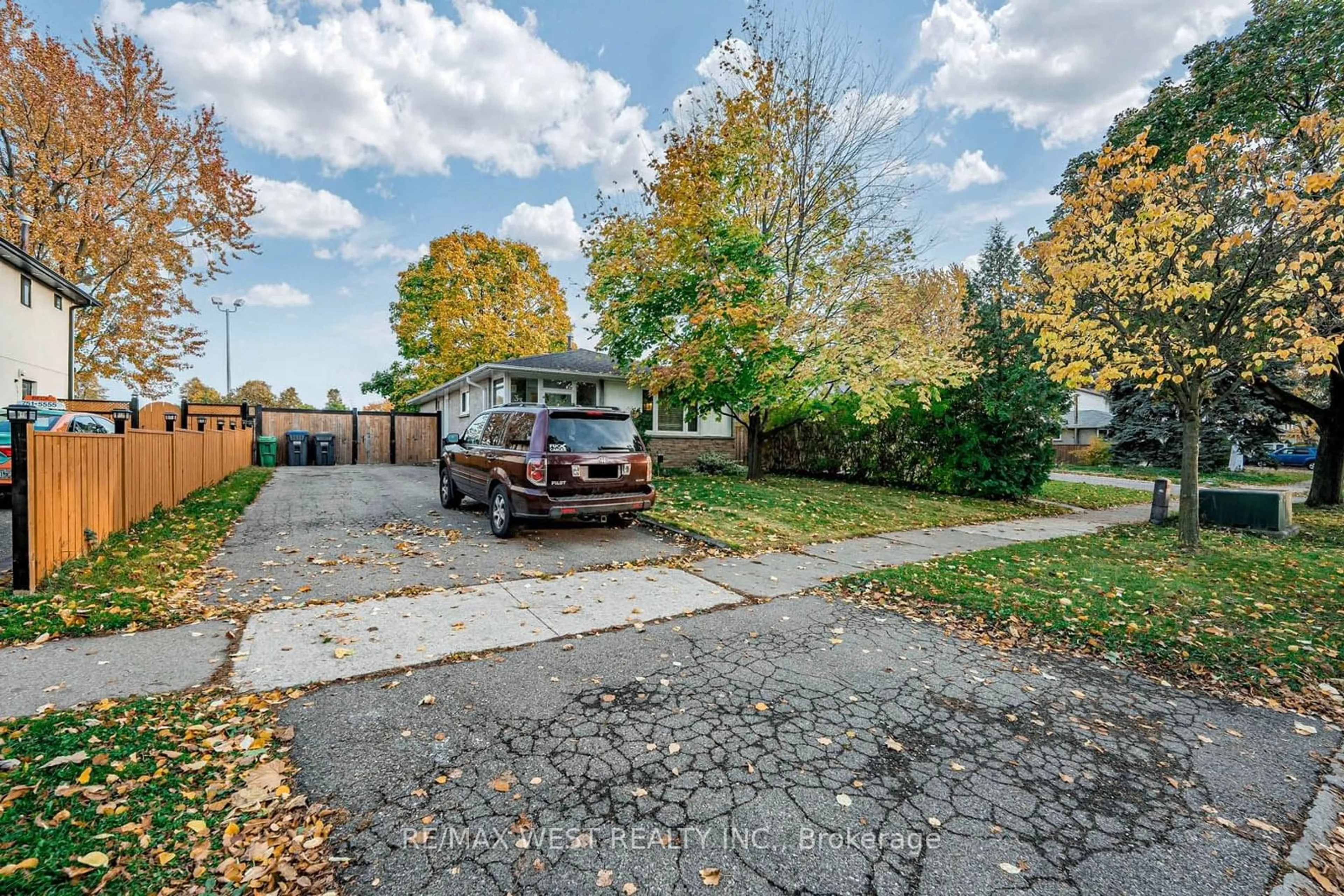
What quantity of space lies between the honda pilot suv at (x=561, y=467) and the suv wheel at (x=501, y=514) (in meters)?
0.01

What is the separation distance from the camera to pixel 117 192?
60.6ft

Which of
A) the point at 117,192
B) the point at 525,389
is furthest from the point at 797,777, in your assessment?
the point at 117,192

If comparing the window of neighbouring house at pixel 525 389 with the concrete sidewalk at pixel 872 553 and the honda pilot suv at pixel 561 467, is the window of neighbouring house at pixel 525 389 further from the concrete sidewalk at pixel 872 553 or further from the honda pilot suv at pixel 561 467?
the concrete sidewalk at pixel 872 553

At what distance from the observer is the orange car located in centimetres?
855

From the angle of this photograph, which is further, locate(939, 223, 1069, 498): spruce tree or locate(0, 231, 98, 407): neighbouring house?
locate(0, 231, 98, 407): neighbouring house

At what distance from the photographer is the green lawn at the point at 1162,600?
13.3 feet

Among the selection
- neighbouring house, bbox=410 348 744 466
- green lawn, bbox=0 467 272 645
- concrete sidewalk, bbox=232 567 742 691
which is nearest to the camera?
concrete sidewalk, bbox=232 567 742 691

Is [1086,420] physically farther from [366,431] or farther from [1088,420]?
[366,431]

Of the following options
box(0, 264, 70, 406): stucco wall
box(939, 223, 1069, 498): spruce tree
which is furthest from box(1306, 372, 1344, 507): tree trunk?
box(0, 264, 70, 406): stucco wall

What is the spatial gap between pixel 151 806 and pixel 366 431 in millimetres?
20487

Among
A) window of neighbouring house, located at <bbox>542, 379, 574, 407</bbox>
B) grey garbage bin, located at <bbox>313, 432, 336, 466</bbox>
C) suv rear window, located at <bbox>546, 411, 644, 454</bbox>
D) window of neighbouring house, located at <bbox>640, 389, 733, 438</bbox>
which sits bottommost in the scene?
grey garbage bin, located at <bbox>313, 432, 336, 466</bbox>

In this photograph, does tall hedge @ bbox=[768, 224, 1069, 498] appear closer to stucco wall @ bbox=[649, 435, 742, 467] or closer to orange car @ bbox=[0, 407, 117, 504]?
stucco wall @ bbox=[649, 435, 742, 467]

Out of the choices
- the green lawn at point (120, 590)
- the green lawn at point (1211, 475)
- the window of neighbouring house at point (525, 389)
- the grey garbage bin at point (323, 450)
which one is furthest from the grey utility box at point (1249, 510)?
the grey garbage bin at point (323, 450)

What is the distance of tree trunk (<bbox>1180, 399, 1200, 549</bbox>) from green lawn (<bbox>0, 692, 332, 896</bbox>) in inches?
376
